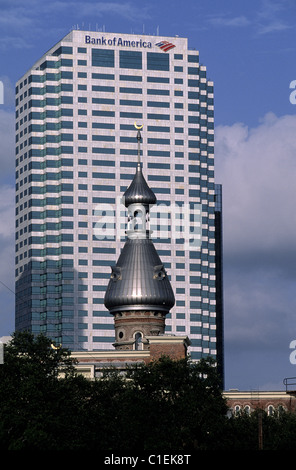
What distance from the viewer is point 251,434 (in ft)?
447

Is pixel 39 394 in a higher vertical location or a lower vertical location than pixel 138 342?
lower

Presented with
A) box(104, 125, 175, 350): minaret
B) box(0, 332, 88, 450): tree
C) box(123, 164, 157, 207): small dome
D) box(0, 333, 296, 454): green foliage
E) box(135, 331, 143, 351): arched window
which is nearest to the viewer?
box(0, 332, 88, 450): tree

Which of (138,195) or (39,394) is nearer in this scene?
(39,394)

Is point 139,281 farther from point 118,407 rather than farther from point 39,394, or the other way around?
point 39,394

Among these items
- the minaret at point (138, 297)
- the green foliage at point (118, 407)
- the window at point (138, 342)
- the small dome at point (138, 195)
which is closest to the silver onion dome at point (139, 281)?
the minaret at point (138, 297)

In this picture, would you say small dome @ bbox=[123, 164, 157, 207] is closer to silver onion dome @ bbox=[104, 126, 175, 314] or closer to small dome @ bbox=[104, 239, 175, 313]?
silver onion dome @ bbox=[104, 126, 175, 314]

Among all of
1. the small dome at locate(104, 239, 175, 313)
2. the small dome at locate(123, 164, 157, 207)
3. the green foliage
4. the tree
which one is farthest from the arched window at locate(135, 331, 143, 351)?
the tree

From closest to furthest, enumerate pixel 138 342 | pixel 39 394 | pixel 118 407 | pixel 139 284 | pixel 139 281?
pixel 39 394, pixel 118 407, pixel 139 284, pixel 139 281, pixel 138 342

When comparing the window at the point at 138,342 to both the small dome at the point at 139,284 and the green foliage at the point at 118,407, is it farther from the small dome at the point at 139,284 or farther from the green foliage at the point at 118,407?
the green foliage at the point at 118,407

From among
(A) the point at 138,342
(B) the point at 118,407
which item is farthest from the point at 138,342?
(B) the point at 118,407

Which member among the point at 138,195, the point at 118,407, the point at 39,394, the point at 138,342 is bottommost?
the point at 118,407

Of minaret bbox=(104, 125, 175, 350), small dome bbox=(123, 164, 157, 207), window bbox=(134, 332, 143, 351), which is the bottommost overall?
window bbox=(134, 332, 143, 351)
